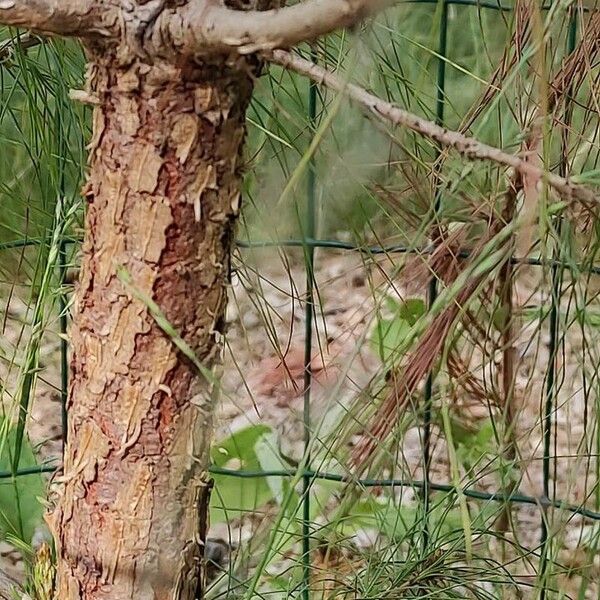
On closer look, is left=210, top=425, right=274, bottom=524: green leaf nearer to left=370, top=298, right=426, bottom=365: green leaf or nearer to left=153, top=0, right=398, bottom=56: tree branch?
left=370, top=298, right=426, bottom=365: green leaf

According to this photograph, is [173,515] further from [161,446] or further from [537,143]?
[537,143]

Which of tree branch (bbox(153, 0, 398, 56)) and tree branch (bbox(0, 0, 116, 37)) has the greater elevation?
tree branch (bbox(0, 0, 116, 37))

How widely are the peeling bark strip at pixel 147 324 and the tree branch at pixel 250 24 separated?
0.06 ft

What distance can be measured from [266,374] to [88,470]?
86 centimetres

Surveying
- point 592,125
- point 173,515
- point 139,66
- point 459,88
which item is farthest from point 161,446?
point 459,88

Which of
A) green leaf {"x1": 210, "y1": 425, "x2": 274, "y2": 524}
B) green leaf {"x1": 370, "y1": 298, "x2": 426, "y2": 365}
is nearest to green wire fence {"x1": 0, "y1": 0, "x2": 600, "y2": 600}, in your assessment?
green leaf {"x1": 370, "y1": 298, "x2": 426, "y2": 365}

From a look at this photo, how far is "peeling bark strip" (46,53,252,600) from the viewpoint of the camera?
1.43ft

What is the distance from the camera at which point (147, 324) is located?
46cm

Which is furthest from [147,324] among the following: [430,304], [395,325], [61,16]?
[395,325]

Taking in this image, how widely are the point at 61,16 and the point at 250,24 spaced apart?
0.24 ft

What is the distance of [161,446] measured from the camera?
47 cm

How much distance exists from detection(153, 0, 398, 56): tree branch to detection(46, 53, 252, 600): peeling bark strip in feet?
0.06

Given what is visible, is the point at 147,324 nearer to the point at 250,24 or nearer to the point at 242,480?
the point at 250,24

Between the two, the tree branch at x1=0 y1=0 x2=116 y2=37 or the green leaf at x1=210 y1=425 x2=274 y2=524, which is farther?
the green leaf at x1=210 y1=425 x2=274 y2=524
